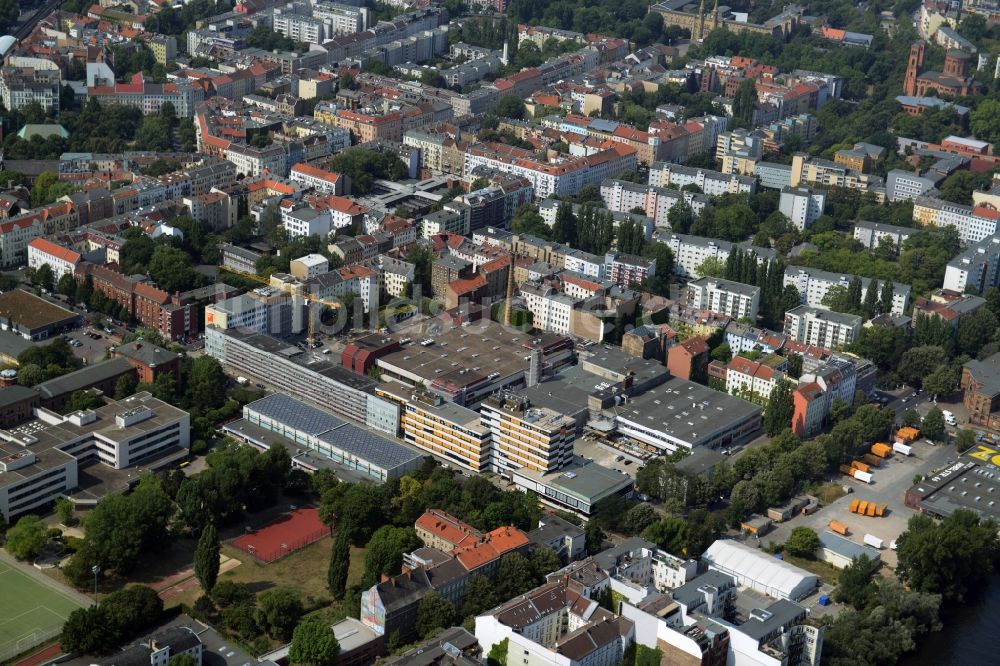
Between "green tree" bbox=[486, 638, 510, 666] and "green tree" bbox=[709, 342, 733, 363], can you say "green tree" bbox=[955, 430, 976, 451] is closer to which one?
"green tree" bbox=[709, 342, 733, 363]

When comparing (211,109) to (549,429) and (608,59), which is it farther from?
(549,429)

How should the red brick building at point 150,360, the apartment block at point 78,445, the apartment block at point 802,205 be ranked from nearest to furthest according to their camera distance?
the apartment block at point 78,445 → the red brick building at point 150,360 → the apartment block at point 802,205

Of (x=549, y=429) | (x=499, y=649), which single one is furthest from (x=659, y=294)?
(x=499, y=649)

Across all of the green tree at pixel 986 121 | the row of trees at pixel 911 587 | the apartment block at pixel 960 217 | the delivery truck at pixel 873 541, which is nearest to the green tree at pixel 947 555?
the row of trees at pixel 911 587

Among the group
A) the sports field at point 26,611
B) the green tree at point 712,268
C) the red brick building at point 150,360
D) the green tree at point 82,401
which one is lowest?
the sports field at point 26,611

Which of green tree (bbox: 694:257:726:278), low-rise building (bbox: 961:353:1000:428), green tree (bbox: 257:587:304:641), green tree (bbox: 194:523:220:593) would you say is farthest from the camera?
green tree (bbox: 694:257:726:278)

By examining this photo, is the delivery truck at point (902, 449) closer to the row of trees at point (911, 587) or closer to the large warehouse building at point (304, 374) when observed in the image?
the row of trees at point (911, 587)

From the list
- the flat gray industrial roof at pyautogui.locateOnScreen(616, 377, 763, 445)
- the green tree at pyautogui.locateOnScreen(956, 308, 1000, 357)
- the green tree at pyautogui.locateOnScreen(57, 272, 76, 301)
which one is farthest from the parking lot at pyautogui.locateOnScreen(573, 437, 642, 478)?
the green tree at pyautogui.locateOnScreen(57, 272, 76, 301)
